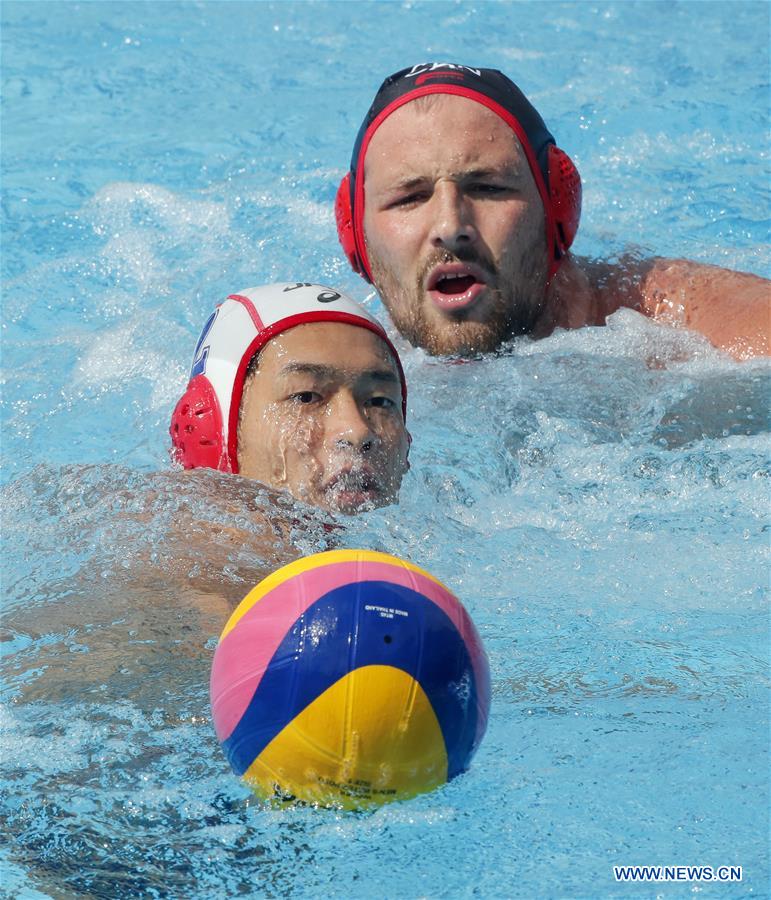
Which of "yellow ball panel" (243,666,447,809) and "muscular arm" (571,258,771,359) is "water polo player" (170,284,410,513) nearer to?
"yellow ball panel" (243,666,447,809)

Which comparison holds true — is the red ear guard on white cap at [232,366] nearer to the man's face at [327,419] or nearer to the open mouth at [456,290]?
the man's face at [327,419]

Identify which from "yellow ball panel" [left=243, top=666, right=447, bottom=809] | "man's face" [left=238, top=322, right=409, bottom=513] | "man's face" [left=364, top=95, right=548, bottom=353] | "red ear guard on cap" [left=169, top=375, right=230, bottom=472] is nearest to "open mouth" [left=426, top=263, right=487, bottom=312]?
"man's face" [left=364, top=95, right=548, bottom=353]

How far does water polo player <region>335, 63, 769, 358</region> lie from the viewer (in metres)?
4.27

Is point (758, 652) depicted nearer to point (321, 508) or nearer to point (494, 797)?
point (494, 797)

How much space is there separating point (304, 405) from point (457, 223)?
1.12 m

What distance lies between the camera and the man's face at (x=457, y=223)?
4250 millimetres

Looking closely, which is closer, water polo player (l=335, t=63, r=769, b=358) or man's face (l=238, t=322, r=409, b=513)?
man's face (l=238, t=322, r=409, b=513)

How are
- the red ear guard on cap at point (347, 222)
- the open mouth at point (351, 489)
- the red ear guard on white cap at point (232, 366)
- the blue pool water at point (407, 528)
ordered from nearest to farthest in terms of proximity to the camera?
the blue pool water at point (407, 528), the open mouth at point (351, 489), the red ear guard on white cap at point (232, 366), the red ear guard on cap at point (347, 222)

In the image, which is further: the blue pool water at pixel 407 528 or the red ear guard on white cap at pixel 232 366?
the red ear guard on white cap at pixel 232 366

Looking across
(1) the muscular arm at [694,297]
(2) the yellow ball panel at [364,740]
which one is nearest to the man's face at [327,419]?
(2) the yellow ball panel at [364,740]

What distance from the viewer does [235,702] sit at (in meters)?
2.27

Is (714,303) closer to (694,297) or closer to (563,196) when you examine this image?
(694,297)

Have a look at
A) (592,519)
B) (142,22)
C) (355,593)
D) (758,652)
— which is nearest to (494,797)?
(355,593)

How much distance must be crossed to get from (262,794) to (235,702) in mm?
180
